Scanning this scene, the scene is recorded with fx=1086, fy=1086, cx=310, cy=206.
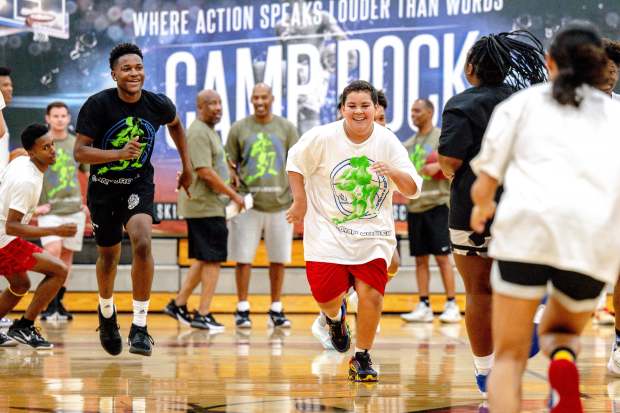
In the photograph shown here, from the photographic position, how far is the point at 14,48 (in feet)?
36.4

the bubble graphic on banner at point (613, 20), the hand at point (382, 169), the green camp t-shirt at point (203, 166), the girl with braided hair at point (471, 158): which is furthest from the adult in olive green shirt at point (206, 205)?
the girl with braided hair at point (471, 158)

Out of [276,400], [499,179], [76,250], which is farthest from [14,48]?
[499,179]

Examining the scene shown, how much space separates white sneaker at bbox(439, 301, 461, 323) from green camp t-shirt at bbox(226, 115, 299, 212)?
1890mm

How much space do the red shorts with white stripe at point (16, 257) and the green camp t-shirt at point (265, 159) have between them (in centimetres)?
263

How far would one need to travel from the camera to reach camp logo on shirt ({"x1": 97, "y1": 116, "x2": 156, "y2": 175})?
21.8 ft

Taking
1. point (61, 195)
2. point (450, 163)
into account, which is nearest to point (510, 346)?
point (450, 163)

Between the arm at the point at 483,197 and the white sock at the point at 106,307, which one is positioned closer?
the arm at the point at 483,197

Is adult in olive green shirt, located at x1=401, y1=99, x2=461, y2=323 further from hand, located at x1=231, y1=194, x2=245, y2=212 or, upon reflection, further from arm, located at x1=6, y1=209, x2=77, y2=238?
arm, located at x1=6, y1=209, x2=77, y2=238

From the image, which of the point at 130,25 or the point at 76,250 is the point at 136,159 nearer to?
the point at 76,250

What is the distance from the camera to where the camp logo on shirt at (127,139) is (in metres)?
6.65

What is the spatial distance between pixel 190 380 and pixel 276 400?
36.3 inches

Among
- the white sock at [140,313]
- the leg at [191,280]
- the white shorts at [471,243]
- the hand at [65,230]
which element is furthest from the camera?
the leg at [191,280]

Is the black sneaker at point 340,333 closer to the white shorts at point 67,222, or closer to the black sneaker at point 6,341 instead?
the black sneaker at point 6,341

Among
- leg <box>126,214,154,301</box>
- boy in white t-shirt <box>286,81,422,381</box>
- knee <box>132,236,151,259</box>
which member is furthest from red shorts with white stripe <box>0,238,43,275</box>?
boy in white t-shirt <box>286,81,422,381</box>
